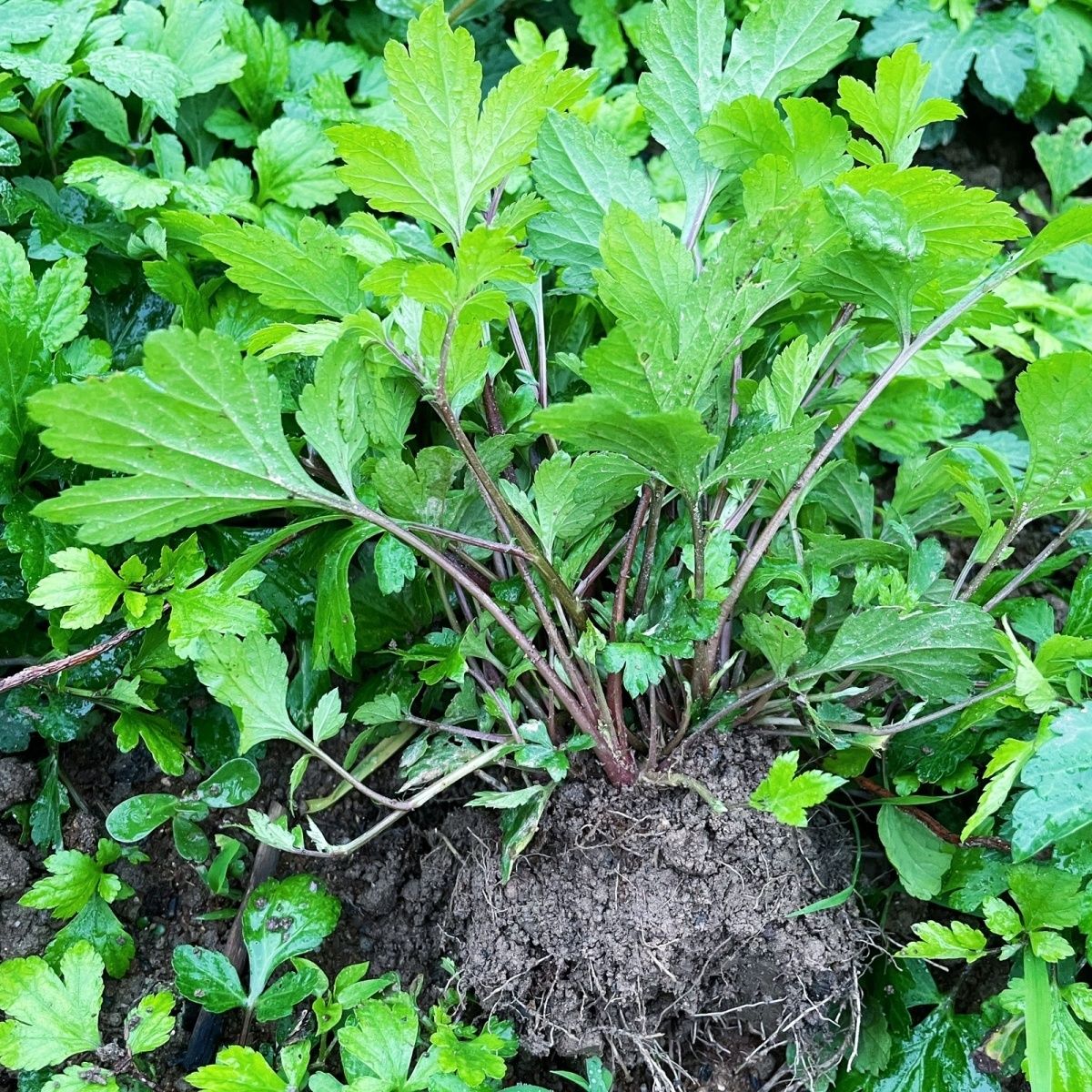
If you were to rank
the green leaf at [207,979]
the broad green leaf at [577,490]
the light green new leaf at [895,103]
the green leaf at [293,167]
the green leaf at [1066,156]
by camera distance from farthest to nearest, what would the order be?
the green leaf at [1066,156] → the green leaf at [293,167] → the green leaf at [207,979] → the light green new leaf at [895,103] → the broad green leaf at [577,490]

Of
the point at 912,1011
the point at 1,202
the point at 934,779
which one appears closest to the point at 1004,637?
the point at 934,779

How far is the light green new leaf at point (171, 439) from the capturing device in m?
0.72

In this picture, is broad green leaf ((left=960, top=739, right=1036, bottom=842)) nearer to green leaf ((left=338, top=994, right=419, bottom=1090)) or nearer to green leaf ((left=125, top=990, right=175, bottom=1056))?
green leaf ((left=338, top=994, right=419, bottom=1090))

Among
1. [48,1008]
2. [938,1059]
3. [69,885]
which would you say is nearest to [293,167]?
[69,885]

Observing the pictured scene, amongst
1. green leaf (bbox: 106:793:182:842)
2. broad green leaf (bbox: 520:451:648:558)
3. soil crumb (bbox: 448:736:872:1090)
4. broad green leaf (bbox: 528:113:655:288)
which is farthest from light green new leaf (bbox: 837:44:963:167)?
green leaf (bbox: 106:793:182:842)

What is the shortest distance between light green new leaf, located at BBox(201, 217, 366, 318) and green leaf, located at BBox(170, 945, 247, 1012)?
2.37ft

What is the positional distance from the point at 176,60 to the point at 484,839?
1.12 m

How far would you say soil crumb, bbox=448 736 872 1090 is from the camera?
40.2 inches

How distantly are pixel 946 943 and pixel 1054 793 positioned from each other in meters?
0.24

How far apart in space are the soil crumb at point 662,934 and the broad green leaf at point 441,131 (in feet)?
2.05

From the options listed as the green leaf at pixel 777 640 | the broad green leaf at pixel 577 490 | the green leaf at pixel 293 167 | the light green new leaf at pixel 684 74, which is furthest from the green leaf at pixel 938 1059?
the green leaf at pixel 293 167

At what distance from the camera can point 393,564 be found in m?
0.98

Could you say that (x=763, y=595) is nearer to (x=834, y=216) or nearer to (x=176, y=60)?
(x=834, y=216)

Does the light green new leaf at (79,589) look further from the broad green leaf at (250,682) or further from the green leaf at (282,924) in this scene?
the green leaf at (282,924)
